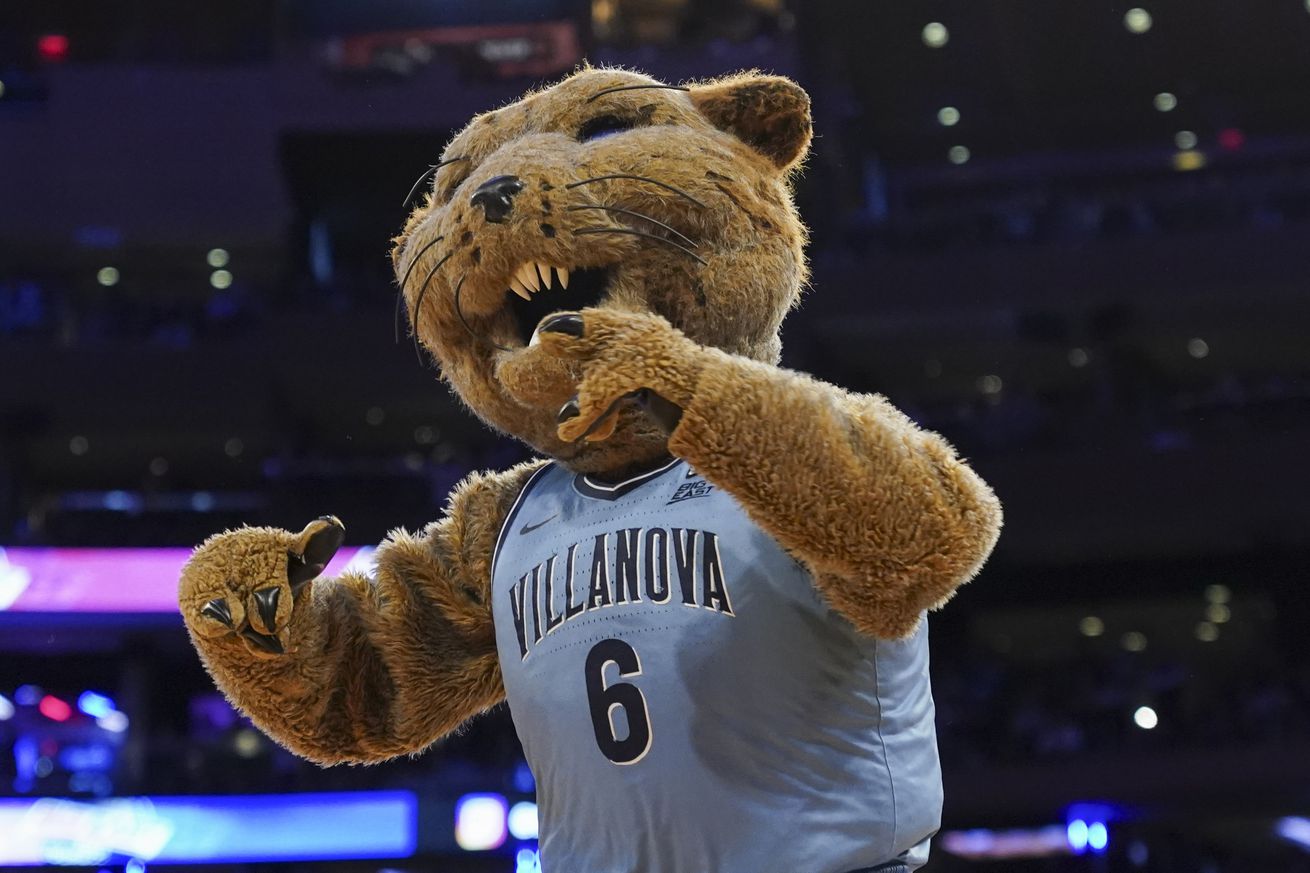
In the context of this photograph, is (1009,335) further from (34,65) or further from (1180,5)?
(34,65)

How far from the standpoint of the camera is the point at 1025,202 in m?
12.7

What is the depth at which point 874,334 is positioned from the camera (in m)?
12.6

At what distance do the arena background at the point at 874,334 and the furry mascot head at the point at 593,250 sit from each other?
793 centimetres

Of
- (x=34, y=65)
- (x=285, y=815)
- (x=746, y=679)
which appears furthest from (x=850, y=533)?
(x=34, y=65)

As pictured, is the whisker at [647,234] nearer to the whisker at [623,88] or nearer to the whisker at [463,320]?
the whisker at [463,320]

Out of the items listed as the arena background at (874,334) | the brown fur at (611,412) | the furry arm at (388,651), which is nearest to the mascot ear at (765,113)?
the brown fur at (611,412)

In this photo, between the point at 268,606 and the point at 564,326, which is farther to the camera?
the point at 268,606

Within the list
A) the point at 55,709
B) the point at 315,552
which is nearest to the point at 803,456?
the point at 315,552

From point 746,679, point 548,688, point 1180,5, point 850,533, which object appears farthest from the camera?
point 1180,5

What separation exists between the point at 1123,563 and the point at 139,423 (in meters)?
8.64

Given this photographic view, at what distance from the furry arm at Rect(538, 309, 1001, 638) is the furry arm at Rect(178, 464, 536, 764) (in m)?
0.56

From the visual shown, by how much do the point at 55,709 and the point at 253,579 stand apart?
1175 centimetres

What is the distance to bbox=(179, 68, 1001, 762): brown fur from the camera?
1356 millimetres

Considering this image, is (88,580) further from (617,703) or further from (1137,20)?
(617,703)
